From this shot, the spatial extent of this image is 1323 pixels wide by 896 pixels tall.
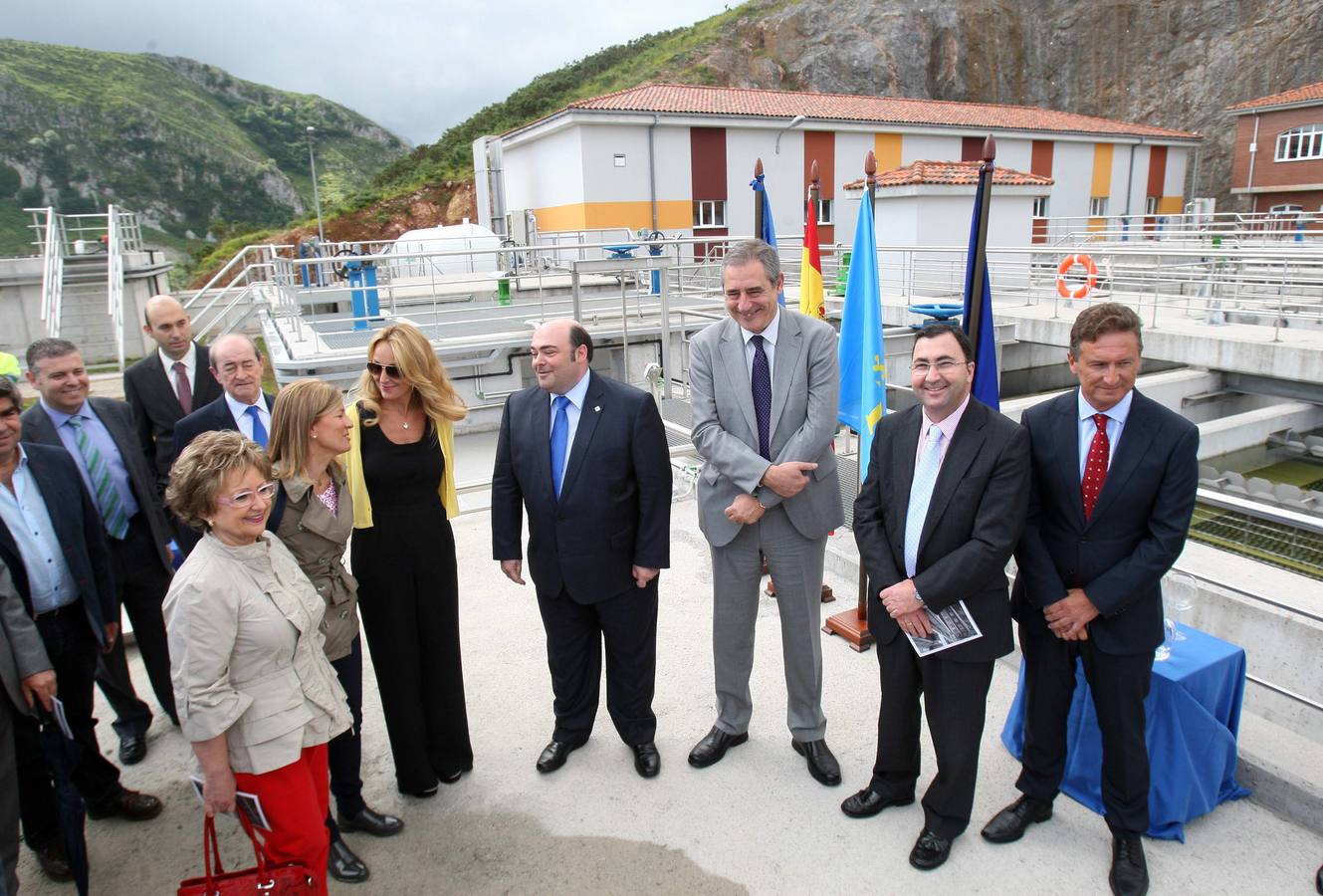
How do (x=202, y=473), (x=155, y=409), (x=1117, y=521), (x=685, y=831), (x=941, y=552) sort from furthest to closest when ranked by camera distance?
(x=155, y=409) < (x=685, y=831) < (x=941, y=552) < (x=1117, y=521) < (x=202, y=473)

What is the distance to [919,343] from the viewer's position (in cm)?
255

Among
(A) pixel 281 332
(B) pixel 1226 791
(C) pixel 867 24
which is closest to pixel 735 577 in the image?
(B) pixel 1226 791

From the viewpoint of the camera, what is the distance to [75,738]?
3.00m

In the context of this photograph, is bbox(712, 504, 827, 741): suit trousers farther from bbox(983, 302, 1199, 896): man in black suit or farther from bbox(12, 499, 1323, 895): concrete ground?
bbox(983, 302, 1199, 896): man in black suit

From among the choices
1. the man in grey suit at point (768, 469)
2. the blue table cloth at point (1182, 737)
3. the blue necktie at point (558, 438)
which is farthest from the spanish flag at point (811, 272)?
the blue table cloth at point (1182, 737)

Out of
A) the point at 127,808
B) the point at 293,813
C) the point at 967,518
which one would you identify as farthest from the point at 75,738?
the point at 967,518

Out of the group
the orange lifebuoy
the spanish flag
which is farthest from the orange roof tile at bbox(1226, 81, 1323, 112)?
the spanish flag

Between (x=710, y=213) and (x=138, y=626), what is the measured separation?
2628 centimetres

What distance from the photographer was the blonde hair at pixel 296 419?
2.54 m

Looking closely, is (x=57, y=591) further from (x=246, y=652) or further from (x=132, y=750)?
(x=246, y=652)

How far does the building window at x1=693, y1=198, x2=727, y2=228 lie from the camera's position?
2747 cm

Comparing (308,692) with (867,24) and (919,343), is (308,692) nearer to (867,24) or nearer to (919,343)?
(919,343)

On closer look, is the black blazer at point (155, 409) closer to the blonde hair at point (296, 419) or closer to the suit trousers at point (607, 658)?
the blonde hair at point (296, 419)

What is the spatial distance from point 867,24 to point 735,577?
178ft
